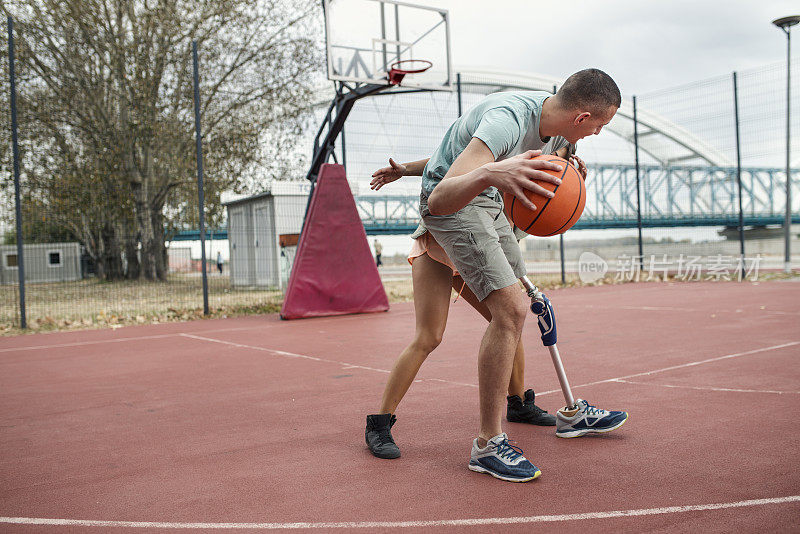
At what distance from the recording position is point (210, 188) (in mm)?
18406

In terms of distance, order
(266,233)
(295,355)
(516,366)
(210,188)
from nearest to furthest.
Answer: (516,366), (295,355), (266,233), (210,188)

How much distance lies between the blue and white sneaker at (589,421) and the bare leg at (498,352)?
0.67 metres

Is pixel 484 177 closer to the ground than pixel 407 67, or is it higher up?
closer to the ground

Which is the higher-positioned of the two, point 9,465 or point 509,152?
point 509,152

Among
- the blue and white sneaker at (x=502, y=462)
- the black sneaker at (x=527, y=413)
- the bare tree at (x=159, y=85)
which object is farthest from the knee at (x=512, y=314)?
the bare tree at (x=159, y=85)

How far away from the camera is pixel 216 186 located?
60.1 ft

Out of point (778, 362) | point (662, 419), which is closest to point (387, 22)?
point (778, 362)

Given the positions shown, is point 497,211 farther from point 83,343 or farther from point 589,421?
point 83,343

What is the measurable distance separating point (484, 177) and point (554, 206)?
38 cm

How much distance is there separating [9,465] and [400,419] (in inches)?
78.9

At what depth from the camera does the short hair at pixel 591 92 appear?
2.79 m

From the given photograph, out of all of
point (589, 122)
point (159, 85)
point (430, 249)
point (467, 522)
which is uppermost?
point (159, 85)

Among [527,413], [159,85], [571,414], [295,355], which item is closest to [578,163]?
[571,414]

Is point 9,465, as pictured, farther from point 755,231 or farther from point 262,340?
point 755,231
